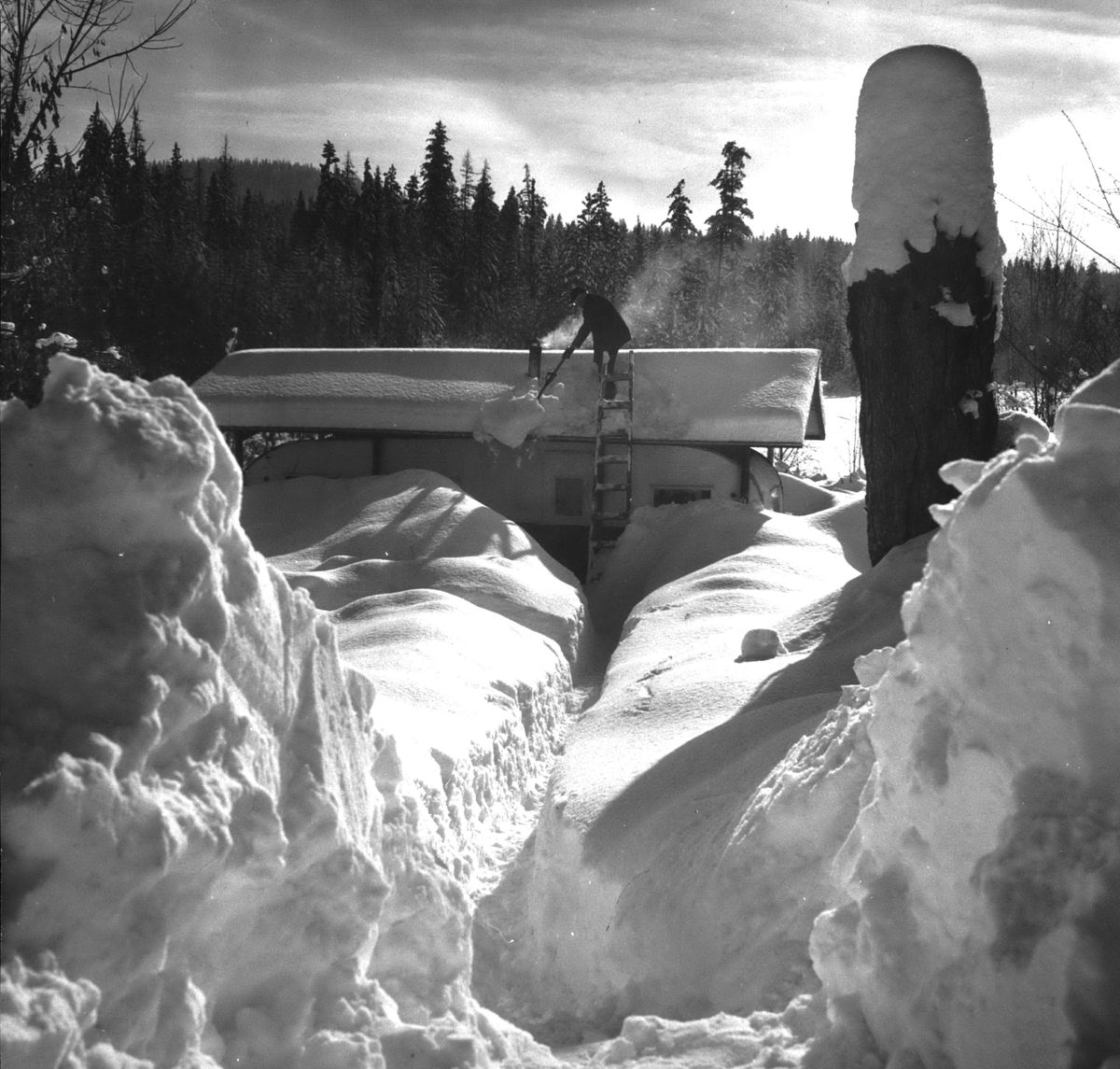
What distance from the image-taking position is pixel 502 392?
16734 mm

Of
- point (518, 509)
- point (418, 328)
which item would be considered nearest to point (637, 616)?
point (518, 509)

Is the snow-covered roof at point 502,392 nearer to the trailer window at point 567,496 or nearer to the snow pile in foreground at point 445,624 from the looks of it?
the trailer window at point 567,496

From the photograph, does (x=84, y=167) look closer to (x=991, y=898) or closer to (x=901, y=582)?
(x=901, y=582)

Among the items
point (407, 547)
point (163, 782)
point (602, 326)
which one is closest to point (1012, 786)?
point (163, 782)

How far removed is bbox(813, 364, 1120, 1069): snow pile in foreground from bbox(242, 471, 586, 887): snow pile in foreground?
1725 mm

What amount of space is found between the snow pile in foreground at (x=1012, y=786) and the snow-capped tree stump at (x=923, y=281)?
6.07 meters

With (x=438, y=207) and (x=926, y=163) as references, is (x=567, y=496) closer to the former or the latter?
(x=926, y=163)

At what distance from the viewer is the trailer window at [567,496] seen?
53.5 ft

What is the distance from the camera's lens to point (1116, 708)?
106 inches

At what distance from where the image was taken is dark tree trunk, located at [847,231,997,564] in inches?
351

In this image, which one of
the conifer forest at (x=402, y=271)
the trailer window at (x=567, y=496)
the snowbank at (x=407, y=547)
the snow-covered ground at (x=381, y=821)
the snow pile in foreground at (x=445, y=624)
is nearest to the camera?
the snow-covered ground at (x=381, y=821)

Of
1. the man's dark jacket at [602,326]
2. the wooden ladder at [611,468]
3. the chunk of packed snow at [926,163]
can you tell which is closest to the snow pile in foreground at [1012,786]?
the chunk of packed snow at [926,163]

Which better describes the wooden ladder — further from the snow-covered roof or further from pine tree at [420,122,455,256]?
pine tree at [420,122,455,256]

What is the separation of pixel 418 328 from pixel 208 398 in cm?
3094
